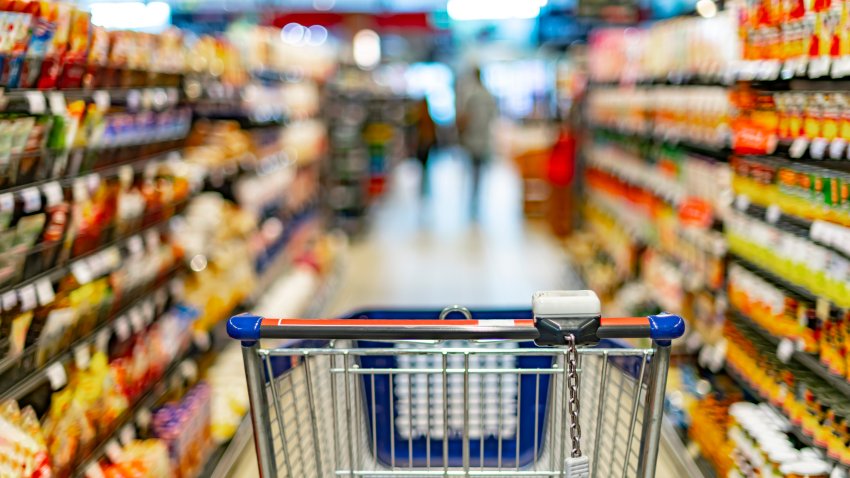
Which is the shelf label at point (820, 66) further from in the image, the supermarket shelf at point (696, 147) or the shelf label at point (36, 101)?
the shelf label at point (36, 101)

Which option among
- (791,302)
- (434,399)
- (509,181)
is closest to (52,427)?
(434,399)

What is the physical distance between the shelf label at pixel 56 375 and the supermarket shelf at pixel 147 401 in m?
0.30

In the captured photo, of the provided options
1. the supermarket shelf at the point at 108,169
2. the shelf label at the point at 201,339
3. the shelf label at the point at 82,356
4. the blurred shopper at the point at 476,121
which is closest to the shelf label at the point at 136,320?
the shelf label at the point at 82,356

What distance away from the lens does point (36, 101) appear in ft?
7.70

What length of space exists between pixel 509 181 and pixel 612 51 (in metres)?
9.80

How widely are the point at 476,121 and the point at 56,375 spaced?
27.9 feet

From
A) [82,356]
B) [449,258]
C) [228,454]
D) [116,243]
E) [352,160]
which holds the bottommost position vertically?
[449,258]

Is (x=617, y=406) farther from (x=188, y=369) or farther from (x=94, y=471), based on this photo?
(x=188, y=369)

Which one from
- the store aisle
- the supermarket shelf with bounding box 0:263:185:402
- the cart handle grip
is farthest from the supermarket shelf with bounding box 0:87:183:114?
the store aisle

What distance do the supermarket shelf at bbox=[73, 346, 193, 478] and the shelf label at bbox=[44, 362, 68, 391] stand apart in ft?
0.98

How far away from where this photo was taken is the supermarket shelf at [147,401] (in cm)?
270

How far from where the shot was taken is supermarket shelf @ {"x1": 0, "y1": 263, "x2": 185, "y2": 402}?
227 cm

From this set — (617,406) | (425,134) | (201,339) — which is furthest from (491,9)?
(617,406)

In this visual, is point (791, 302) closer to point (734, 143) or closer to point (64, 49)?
point (734, 143)
